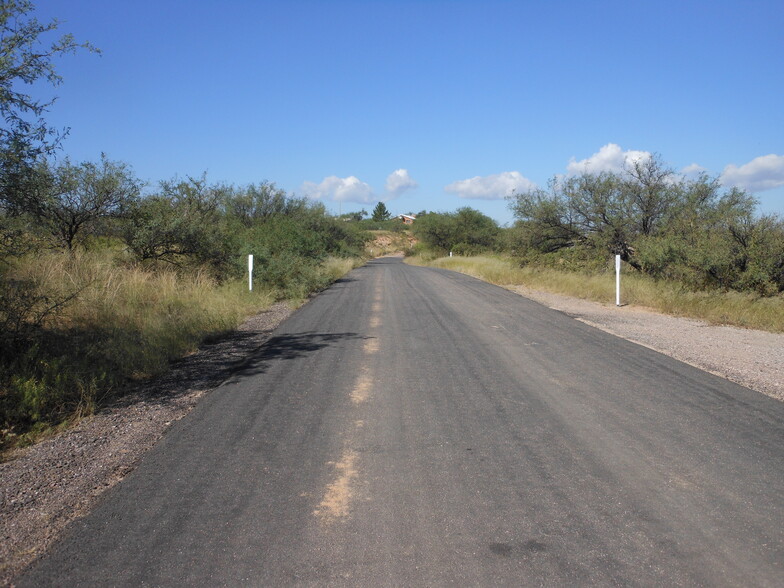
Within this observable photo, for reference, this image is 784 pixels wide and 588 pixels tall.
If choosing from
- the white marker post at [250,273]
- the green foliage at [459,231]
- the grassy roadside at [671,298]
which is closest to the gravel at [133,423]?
the grassy roadside at [671,298]

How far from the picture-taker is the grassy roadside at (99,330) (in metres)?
6.56

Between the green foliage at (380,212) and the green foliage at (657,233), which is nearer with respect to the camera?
the green foliage at (657,233)

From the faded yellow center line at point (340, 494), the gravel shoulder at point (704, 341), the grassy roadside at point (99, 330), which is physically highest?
the grassy roadside at point (99, 330)

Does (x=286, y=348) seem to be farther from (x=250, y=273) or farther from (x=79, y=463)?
(x=250, y=273)

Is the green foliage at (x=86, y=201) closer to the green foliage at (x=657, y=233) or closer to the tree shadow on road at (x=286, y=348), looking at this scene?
the tree shadow on road at (x=286, y=348)

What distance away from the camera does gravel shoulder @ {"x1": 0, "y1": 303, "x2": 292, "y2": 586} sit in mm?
3936

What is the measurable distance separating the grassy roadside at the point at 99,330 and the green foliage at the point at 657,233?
40.0ft

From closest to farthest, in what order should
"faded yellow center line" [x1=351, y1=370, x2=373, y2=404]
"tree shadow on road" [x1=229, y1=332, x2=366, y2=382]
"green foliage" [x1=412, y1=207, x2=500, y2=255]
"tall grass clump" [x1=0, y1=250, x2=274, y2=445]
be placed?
"tall grass clump" [x1=0, y1=250, x2=274, y2=445] → "faded yellow center line" [x1=351, y1=370, x2=373, y2=404] → "tree shadow on road" [x1=229, y1=332, x2=366, y2=382] → "green foliage" [x1=412, y1=207, x2=500, y2=255]

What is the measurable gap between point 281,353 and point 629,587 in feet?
24.4

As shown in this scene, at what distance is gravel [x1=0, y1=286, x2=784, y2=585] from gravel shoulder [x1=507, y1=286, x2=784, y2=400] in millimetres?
19

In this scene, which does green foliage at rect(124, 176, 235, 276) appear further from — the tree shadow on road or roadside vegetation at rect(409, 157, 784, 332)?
roadside vegetation at rect(409, 157, 784, 332)

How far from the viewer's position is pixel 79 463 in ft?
16.9

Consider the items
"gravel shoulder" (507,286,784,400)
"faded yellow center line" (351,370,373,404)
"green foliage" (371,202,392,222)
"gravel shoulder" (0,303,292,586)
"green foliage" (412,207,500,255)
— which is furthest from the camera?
"green foliage" (371,202,392,222)

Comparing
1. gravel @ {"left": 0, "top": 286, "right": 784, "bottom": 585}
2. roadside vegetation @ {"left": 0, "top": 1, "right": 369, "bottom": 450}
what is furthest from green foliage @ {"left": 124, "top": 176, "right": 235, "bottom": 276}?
gravel @ {"left": 0, "top": 286, "right": 784, "bottom": 585}
